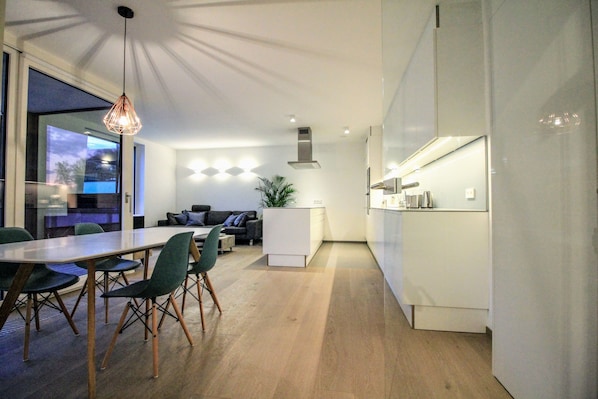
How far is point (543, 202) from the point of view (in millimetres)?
1059

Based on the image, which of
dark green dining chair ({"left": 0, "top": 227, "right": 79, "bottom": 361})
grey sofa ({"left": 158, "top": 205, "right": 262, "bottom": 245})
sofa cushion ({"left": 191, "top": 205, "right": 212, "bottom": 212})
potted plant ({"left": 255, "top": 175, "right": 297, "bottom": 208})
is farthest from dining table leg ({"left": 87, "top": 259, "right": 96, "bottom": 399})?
sofa cushion ({"left": 191, "top": 205, "right": 212, "bottom": 212})

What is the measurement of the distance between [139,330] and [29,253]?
100cm

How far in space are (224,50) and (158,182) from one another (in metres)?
5.21

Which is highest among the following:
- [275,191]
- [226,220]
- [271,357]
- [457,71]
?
[457,71]

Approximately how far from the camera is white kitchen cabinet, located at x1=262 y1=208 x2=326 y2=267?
4.00m

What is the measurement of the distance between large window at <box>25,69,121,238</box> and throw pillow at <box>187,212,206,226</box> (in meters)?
2.84

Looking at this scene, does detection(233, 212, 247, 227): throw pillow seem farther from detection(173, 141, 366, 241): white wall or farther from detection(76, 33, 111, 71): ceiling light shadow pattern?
detection(76, 33, 111, 71): ceiling light shadow pattern

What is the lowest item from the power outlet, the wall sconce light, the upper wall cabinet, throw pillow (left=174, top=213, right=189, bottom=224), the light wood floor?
the light wood floor

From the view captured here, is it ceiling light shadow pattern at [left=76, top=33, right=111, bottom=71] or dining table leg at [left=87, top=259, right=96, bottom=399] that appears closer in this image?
dining table leg at [left=87, top=259, right=96, bottom=399]

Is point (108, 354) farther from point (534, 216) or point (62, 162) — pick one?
point (62, 162)

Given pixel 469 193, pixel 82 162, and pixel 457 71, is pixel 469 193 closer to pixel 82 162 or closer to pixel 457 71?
pixel 457 71

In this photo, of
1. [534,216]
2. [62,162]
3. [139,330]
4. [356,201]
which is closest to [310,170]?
[356,201]

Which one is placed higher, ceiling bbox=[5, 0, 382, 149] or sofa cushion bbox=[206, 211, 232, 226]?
ceiling bbox=[5, 0, 382, 149]

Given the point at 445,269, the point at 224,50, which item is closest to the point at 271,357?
the point at 445,269
